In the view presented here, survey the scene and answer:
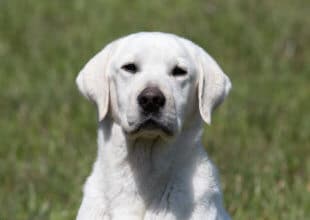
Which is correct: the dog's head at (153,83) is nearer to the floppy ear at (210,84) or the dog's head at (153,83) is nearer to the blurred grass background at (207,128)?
the floppy ear at (210,84)

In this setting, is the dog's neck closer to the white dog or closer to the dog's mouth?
the white dog

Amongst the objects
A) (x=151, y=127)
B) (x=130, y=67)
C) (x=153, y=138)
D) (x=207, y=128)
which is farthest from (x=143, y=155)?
(x=207, y=128)

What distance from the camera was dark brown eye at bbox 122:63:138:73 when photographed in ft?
21.2

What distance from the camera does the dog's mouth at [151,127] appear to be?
6262 mm

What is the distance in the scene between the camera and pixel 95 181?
670 centimetres

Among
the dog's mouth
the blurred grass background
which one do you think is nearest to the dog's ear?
the dog's mouth

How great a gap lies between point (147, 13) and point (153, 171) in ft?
28.4

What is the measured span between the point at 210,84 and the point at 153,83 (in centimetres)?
50

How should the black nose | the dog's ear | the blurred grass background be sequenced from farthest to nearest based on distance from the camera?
the blurred grass background
the dog's ear
the black nose

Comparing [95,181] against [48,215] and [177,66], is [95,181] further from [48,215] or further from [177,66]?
[48,215]

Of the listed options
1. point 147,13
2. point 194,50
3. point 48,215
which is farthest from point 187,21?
point 194,50

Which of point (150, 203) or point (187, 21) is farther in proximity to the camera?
point (187, 21)

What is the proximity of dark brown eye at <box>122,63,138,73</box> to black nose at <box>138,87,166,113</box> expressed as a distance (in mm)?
277

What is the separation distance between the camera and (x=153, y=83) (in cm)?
626
